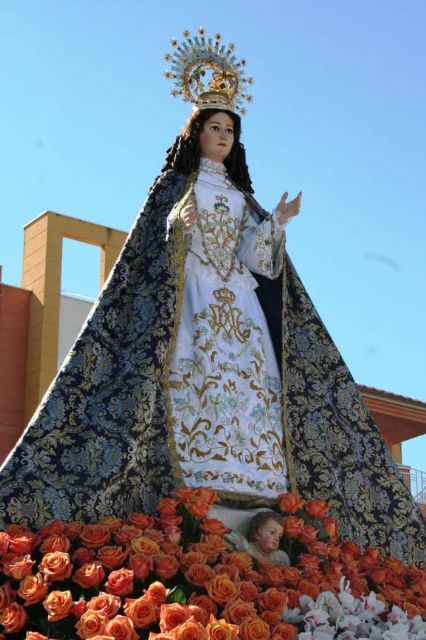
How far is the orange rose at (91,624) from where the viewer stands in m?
4.26

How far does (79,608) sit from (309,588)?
110cm

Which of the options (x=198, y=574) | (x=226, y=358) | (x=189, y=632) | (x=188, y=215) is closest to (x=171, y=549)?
(x=198, y=574)

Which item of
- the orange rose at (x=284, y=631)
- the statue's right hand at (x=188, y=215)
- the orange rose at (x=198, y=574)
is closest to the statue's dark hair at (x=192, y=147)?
the statue's right hand at (x=188, y=215)

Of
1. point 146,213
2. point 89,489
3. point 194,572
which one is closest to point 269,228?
point 146,213

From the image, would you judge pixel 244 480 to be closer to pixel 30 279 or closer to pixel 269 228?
pixel 269 228

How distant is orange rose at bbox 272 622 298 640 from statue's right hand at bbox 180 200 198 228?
8.27 feet

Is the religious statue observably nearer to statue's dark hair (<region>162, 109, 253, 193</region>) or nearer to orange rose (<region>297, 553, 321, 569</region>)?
orange rose (<region>297, 553, 321, 569</region>)

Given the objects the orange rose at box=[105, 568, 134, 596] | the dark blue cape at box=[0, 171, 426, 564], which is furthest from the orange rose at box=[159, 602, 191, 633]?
the dark blue cape at box=[0, 171, 426, 564]

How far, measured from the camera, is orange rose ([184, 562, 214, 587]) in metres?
4.78

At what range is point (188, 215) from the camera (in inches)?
251

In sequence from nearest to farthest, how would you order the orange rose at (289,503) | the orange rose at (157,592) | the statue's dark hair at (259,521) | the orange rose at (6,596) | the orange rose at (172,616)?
the orange rose at (172,616) → the orange rose at (157,592) → the orange rose at (6,596) → the statue's dark hair at (259,521) → the orange rose at (289,503)

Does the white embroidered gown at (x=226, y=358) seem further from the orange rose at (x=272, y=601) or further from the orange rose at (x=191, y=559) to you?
the orange rose at (x=272, y=601)

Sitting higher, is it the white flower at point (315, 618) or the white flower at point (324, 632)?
the white flower at point (315, 618)

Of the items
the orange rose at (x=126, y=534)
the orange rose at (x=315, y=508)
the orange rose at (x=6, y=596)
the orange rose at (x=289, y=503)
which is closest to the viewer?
the orange rose at (x=6, y=596)
